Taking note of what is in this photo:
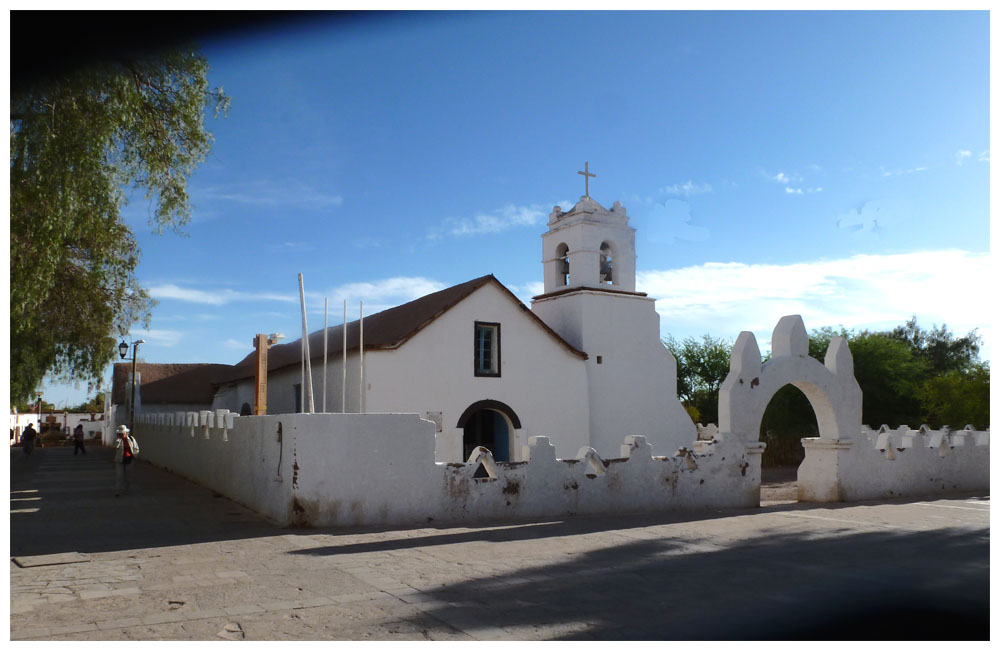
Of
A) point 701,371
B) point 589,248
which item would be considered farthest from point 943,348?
point 589,248

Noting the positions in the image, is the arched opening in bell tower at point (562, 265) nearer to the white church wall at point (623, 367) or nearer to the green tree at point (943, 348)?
the white church wall at point (623, 367)

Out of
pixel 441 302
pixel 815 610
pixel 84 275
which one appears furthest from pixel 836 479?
pixel 84 275

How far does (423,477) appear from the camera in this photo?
38.5ft

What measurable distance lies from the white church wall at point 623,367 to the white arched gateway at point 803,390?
8.70m

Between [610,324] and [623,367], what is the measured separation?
1408 mm

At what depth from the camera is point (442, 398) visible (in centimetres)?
2197

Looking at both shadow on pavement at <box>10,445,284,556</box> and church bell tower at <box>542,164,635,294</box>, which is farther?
church bell tower at <box>542,164,635,294</box>

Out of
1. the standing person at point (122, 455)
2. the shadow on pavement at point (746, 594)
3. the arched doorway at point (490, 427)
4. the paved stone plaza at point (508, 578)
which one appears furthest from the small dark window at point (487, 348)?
the shadow on pavement at point (746, 594)

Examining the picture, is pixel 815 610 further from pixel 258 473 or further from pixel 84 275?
pixel 84 275

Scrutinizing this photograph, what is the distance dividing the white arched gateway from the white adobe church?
25.7 ft

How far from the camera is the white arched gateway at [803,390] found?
14.5 metres

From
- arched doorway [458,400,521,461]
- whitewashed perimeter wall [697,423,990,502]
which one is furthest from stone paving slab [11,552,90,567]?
arched doorway [458,400,521,461]

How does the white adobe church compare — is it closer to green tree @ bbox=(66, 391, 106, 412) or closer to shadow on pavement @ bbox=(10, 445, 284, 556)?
shadow on pavement @ bbox=(10, 445, 284, 556)

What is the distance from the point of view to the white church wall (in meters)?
24.6
